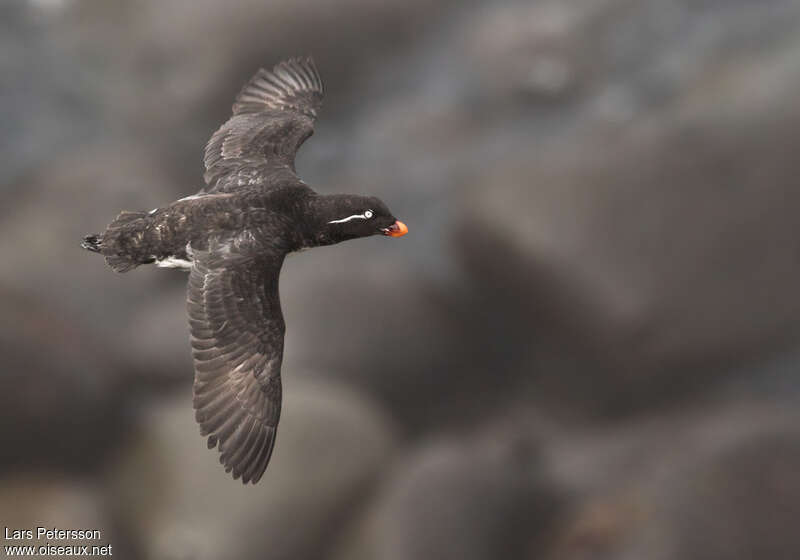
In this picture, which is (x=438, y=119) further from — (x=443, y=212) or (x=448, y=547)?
(x=448, y=547)

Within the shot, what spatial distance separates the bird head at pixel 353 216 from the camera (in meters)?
9.69

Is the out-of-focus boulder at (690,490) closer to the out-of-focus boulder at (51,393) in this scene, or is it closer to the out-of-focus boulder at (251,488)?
the out-of-focus boulder at (251,488)

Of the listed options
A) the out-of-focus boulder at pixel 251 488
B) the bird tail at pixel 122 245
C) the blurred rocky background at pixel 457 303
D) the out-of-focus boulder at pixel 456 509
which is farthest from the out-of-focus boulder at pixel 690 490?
the bird tail at pixel 122 245

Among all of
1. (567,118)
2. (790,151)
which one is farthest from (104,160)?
(790,151)

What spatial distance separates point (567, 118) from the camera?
17828 mm

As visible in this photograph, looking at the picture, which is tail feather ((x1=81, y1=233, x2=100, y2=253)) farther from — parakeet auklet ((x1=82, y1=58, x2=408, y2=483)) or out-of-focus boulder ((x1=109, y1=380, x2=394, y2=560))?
out-of-focus boulder ((x1=109, y1=380, x2=394, y2=560))

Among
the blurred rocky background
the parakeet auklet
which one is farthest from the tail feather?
the blurred rocky background

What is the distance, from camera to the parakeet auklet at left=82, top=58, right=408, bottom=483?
30.4 ft

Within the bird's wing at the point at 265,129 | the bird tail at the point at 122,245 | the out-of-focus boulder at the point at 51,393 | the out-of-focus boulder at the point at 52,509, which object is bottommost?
the out-of-focus boulder at the point at 52,509

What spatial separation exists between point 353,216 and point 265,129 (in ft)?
5.88

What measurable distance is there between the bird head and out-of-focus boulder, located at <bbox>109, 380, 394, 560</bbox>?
399 cm

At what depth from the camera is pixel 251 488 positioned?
12789 mm

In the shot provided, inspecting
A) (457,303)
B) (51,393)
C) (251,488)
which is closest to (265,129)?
(251,488)

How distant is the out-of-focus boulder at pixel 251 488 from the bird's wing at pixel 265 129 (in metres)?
3.56
